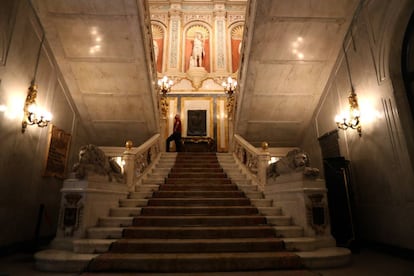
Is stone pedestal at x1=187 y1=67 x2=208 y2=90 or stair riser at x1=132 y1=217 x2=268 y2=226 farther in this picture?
stone pedestal at x1=187 y1=67 x2=208 y2=90

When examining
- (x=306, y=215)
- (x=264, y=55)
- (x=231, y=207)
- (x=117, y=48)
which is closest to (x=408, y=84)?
(x=306, y=215)

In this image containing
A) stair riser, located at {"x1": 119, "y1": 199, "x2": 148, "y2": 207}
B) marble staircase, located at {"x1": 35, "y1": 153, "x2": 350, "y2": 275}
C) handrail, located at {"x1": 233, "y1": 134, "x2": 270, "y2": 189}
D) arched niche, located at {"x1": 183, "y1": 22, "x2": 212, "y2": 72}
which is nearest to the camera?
marble staircase, located at {"x1": 35, "y1": 153, "x2": 350, "y2": 275}

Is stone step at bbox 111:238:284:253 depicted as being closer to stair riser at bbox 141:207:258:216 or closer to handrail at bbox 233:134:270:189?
stair riser at bbox 141:207:258:216

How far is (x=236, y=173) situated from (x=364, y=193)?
110 inches

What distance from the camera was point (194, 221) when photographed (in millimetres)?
4086

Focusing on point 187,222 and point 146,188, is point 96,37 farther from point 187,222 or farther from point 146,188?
point 187,222

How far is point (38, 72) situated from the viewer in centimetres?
537

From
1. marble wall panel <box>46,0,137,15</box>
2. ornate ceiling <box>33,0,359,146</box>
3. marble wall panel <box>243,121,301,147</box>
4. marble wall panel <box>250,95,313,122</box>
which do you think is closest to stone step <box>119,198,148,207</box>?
ornate ceiling <box>33,0,359,146</box>

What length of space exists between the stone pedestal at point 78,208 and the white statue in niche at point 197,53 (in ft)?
28.7

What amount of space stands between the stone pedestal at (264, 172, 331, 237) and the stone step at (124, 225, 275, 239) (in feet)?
1.80

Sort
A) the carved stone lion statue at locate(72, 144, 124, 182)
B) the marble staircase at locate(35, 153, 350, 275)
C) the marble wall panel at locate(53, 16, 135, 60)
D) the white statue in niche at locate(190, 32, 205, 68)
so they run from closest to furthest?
the marble staircase at locate(35, 153, 350, 275)
the carved stone lion statue at locate(72, 144, 124, 182)
the marble wall panel at locate(53, 16, 135, 60)
the white statue in niche at locate(190, 32, 205, 68)

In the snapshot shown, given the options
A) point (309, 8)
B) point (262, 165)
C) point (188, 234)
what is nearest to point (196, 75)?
point (309, 8)

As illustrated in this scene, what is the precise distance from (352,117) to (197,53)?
833cm

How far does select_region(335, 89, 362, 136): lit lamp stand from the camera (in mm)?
5195
